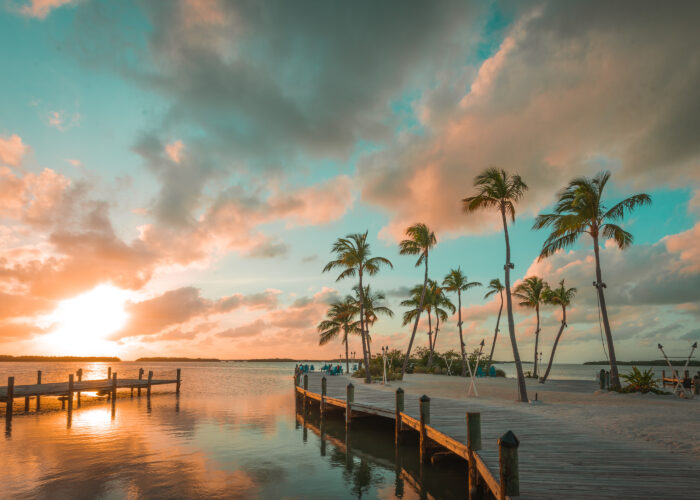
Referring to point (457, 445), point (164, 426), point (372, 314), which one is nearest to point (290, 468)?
point (457, 445)

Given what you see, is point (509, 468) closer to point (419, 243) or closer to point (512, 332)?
point (512, 332)

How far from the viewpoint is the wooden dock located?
6633 millimetres

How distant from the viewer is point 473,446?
9.36 metres

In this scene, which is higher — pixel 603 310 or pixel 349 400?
pixel 603 310

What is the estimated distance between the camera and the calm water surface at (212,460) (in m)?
11.5

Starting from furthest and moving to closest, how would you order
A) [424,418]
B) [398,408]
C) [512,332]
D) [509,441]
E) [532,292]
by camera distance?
[532,292], [512,332], [398,408], [424,418], [509,441]

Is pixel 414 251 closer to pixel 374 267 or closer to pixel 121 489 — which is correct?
pixel 374 267

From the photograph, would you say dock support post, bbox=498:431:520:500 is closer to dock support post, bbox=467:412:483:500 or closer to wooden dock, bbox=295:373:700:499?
wooden dock, bbox=295:373:700:499

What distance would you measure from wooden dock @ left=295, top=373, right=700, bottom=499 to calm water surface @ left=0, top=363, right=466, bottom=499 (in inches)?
66.7

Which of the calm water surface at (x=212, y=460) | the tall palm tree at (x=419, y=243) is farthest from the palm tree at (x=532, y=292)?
the calm water surface at (x=212, y=460)

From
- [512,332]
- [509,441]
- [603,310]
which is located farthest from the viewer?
[603,310]

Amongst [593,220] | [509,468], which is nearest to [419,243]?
[593,220]

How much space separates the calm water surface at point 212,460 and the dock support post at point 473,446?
1.94 m

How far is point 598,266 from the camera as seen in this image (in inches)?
1005
